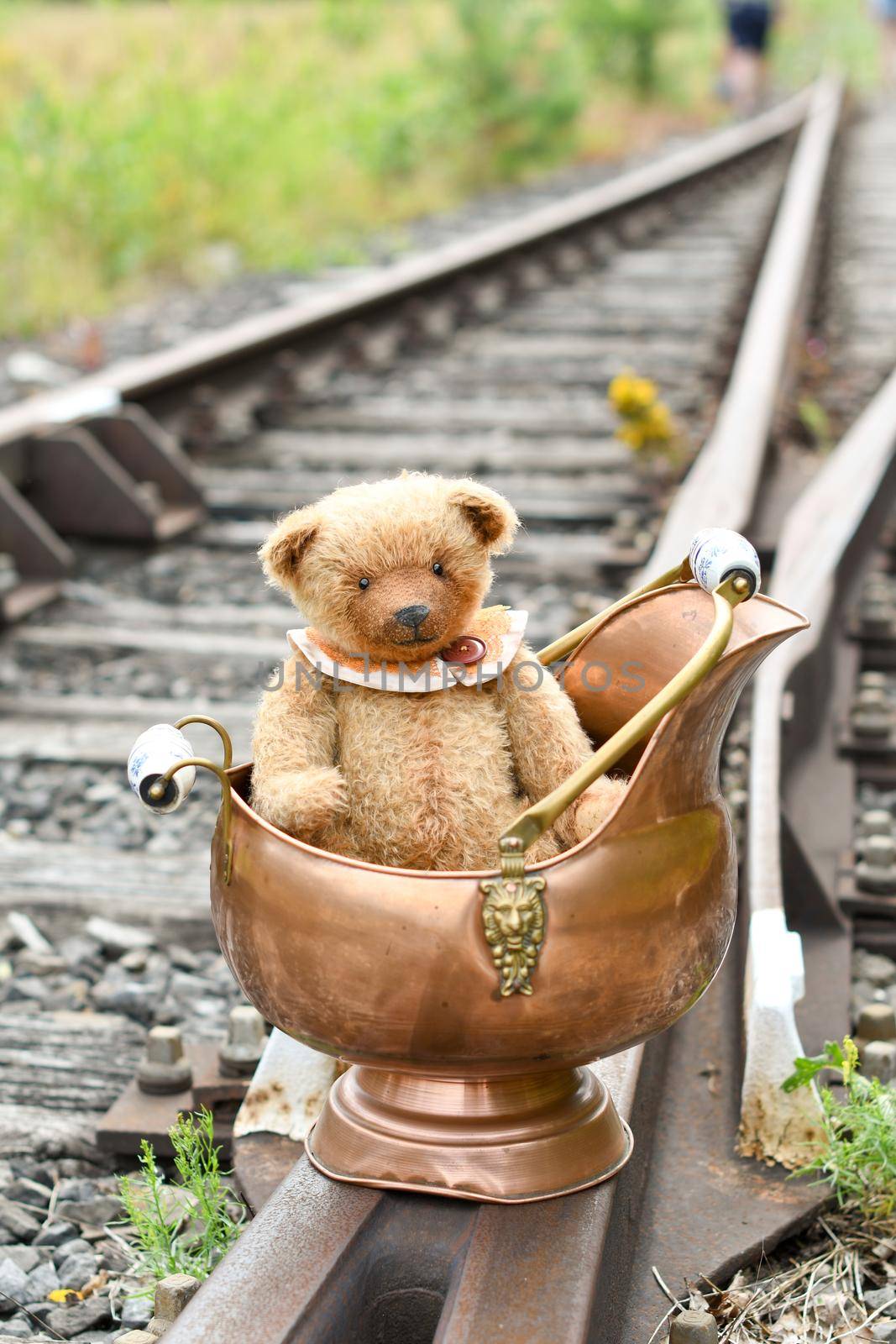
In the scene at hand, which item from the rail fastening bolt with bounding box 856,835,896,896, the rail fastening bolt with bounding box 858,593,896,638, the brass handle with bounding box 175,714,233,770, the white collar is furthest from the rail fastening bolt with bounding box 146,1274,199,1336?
the rail fastening bolt with bounding box 858,593,896,638

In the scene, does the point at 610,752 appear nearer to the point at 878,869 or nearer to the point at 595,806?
the point at 595,806

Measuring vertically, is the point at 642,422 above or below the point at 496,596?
above

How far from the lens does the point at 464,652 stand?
1.67 meters

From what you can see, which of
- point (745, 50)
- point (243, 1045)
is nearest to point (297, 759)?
point (243, 1045)

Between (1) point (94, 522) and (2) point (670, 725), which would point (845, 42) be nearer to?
(1) point (94, 522)

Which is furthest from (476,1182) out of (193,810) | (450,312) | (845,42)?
(845,42)

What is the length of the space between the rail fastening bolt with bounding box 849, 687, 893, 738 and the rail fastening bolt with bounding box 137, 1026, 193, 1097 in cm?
160

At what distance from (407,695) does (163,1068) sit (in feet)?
2.51

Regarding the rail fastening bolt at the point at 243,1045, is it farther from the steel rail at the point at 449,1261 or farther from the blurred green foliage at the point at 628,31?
the blurred green foliage at the point at 628,31

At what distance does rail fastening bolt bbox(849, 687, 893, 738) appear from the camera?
122 inches

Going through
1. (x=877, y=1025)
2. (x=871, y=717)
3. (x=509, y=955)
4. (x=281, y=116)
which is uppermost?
(x=281, y=116)

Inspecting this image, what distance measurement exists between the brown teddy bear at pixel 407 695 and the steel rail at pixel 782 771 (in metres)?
0.37

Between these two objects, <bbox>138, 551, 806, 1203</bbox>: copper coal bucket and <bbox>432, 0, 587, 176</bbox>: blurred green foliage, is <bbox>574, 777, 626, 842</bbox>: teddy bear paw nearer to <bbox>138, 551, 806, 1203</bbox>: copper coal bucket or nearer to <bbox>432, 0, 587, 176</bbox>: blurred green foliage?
<bbox>138, 551, 806, 1203</bbox>: copper coal bucket

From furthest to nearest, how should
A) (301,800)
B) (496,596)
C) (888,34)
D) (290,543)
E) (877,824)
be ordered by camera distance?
(888,34)
(496,596)
(877,824)
(290,543)
(301,800)
